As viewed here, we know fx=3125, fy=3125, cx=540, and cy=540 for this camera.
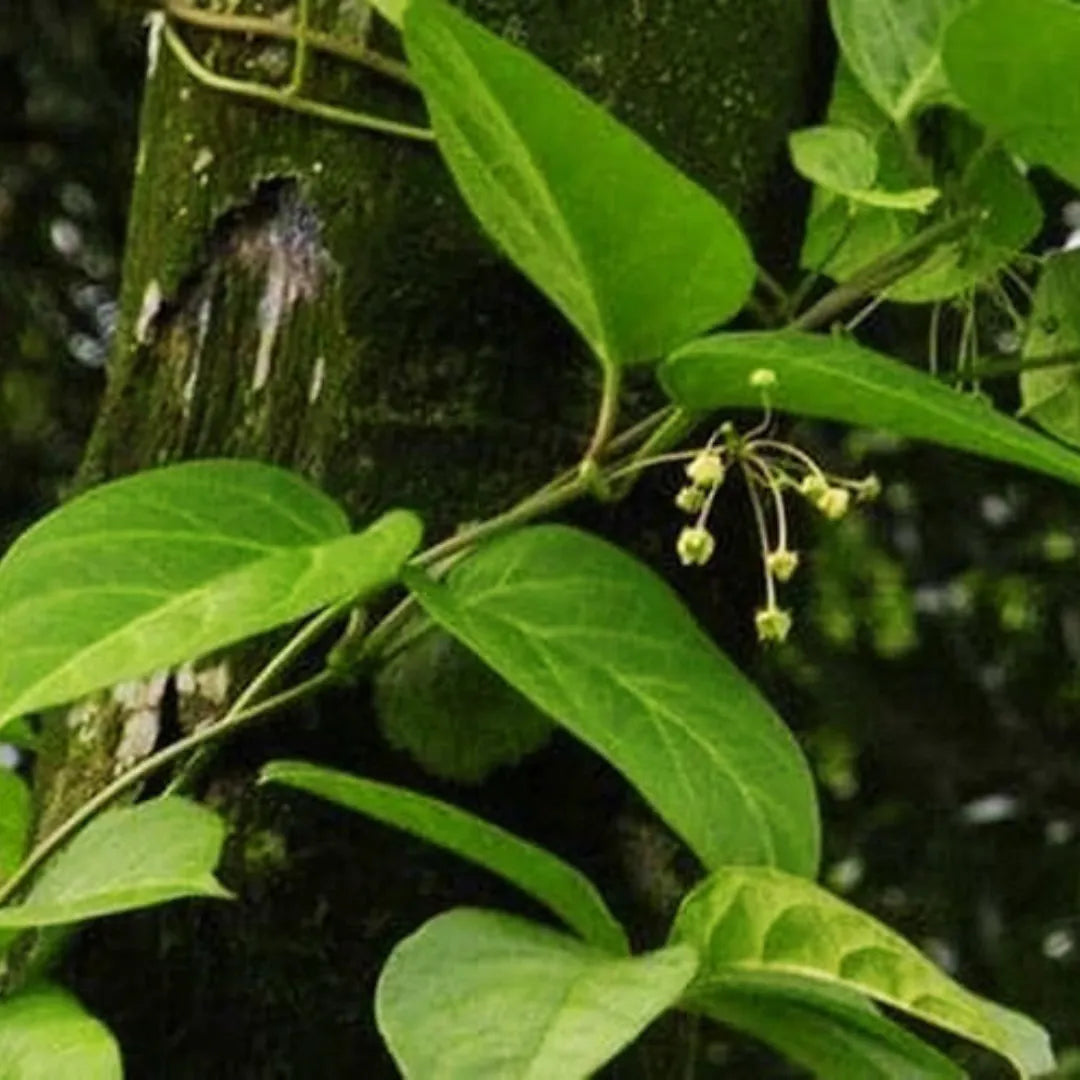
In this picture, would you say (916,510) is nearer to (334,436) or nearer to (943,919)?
(943,919)

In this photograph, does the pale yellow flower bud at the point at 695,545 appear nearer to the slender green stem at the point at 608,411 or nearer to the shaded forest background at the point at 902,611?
the slender green stem at the point at 608,411

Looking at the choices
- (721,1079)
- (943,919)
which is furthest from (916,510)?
(721,1079)

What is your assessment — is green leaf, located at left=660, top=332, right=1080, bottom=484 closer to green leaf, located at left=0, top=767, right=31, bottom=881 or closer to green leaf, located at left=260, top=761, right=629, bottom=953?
green leaf, located at left=260, top=761, right=629, bottom=953

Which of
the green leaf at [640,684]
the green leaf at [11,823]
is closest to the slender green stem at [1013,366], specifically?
the green leaf at [640,684]

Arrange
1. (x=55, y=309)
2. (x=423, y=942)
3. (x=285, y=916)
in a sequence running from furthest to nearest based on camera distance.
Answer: (x=55, y=309)
(x=285, y=916)
(x=423, y=942)

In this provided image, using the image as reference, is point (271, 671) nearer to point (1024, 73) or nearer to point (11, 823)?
point (11, 823)

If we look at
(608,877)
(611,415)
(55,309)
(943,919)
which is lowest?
(943,919)

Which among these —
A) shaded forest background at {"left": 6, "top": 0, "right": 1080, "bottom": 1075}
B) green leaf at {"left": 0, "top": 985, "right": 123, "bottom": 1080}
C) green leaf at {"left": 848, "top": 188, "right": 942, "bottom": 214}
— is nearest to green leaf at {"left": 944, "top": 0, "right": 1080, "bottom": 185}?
green leaf at {"left": 848, "top": 188, "right": 942, "bottom": 214}
